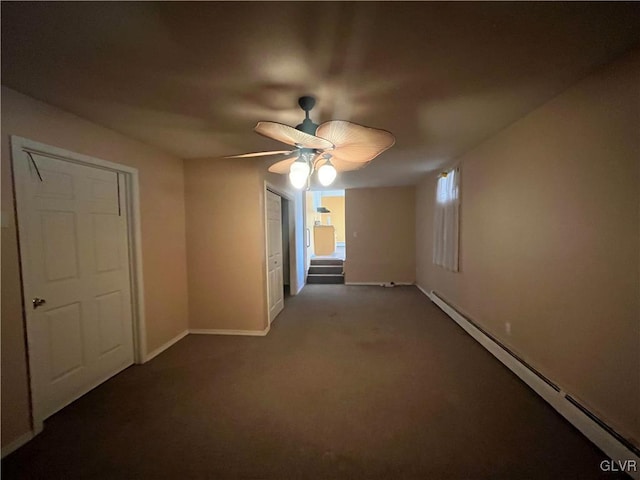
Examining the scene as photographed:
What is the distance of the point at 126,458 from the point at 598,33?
11.3ft

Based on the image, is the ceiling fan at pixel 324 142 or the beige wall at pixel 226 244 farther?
the beige wall at pixel 226 244

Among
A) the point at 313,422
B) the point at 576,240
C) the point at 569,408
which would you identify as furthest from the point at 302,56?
the point at 569,408

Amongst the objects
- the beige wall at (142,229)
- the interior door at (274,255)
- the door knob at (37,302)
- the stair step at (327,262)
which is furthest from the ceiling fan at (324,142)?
the stair step at (327,262)

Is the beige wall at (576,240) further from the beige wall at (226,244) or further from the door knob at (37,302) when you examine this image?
the door knob at (37,302)

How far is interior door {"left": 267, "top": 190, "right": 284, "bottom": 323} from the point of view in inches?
158

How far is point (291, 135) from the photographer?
164cm

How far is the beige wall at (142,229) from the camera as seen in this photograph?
5.76 ft

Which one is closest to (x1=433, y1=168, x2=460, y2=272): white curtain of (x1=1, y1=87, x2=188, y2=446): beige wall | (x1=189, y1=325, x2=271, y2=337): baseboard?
(x1=189, y1=325, x2=271, y2=337): baseboard

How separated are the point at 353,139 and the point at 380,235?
507cm

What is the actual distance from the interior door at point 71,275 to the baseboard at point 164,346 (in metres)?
0.18

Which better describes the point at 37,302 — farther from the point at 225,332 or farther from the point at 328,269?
the point at 328,269

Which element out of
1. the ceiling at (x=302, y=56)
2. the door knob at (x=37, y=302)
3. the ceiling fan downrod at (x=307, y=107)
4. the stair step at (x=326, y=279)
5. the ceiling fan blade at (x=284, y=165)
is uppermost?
the ceiling at (x=302, y=56)

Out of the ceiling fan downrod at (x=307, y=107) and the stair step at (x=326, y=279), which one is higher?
the ceiling fan downrod at (x=307, y=107)

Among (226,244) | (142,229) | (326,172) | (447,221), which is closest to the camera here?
(326,172)
